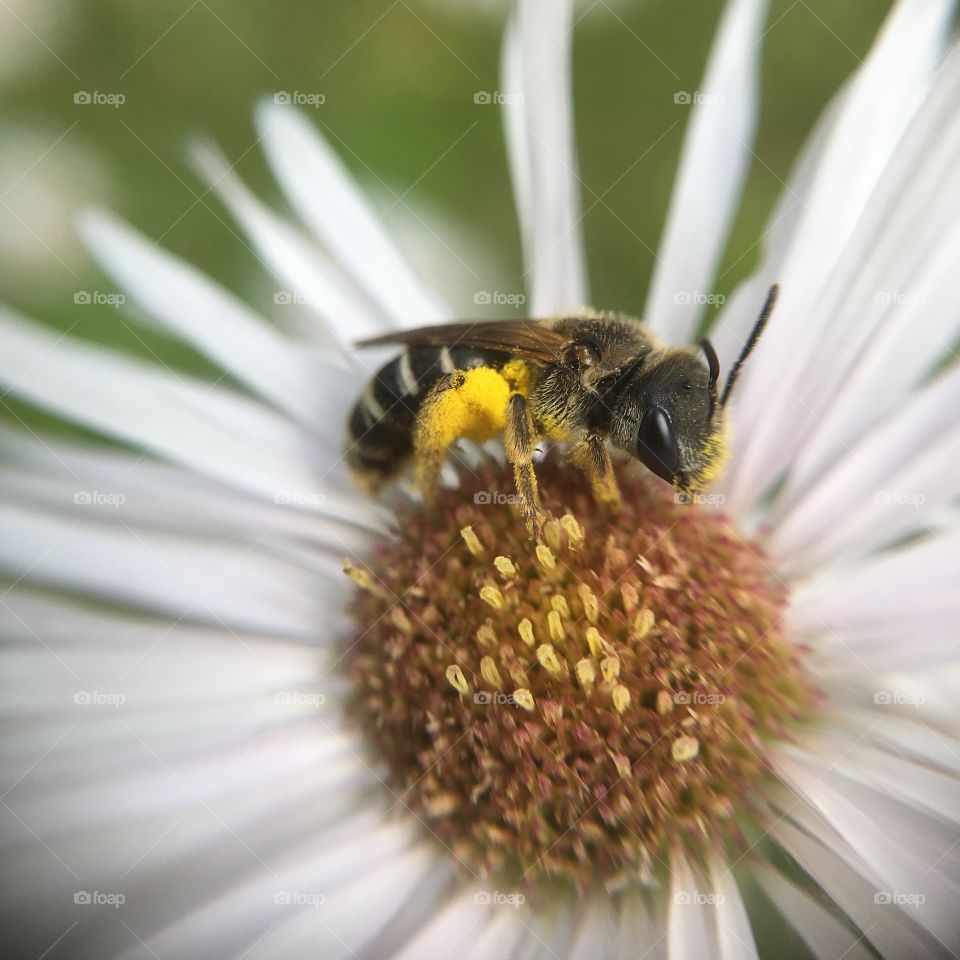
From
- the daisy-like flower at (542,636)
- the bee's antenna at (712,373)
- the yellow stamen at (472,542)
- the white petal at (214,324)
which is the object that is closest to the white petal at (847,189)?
the daisy-like flower at (542,636)

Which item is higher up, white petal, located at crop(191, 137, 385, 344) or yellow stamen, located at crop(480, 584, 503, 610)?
white petal, located at crop(191, 137, 385, 344)

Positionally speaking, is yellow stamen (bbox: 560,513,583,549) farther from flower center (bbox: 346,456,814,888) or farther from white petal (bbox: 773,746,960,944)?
white petal (bbox: 773,746,960,944)

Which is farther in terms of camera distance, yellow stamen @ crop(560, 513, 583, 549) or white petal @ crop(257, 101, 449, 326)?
white petal @ crop(257, 101, 449, 326)

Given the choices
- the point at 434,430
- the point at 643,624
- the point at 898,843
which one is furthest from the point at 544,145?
the point at 898,843

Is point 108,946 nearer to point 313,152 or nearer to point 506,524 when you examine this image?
point 506,524

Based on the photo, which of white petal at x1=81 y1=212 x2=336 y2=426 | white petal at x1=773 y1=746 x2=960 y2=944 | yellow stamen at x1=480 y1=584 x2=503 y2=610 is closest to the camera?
white petal at x1=773 y1=746 x2=960 y2=944

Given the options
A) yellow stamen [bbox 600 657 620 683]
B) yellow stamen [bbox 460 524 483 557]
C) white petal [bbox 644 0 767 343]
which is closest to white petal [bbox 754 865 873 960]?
yellow stamen [bbox 600 657 620 683]
